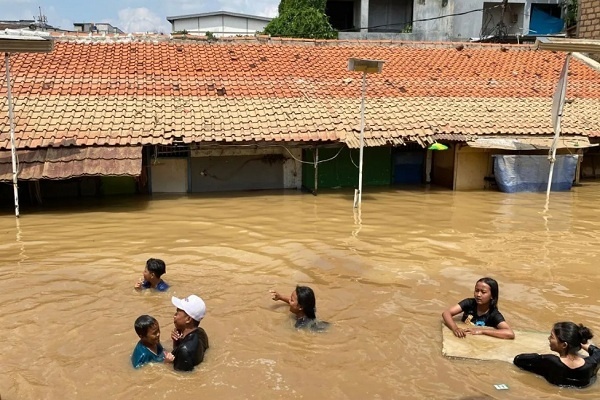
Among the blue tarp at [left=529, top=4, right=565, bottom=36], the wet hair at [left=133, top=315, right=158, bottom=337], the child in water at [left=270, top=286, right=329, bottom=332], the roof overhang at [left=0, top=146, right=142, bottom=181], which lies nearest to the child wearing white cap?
the wet hair at [left=133, top=315, right=158, bottom=337]

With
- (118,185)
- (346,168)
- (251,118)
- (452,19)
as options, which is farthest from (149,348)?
(452,19)

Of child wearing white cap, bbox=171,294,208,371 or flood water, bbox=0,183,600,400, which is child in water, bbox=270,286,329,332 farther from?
child wearing white cap, bbox=171,294,208,371

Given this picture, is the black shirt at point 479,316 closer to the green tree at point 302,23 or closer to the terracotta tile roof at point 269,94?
the terracotta tile roof at point 269,94

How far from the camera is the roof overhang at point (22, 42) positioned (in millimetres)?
9262

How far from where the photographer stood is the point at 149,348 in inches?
186

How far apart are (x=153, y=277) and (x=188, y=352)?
1.97 m

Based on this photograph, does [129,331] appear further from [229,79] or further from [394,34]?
[394,34]

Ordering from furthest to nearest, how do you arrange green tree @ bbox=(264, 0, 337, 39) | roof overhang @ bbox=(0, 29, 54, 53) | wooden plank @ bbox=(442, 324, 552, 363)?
green tree @ bbox=(264, 0, 337, 39)
roof overhang @ bbox=(0, 29, 54, 53)
wooden plank @ bbox=(442, 324, 552, 363)

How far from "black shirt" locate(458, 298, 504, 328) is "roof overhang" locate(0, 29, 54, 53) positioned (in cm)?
818

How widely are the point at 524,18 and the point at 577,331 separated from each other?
26.9m

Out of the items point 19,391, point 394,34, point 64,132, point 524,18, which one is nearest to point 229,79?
point 64,132

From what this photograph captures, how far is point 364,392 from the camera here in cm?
443

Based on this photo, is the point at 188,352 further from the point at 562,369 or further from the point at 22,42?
the point at 22,42

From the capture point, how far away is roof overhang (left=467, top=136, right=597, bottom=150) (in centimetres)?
1230
